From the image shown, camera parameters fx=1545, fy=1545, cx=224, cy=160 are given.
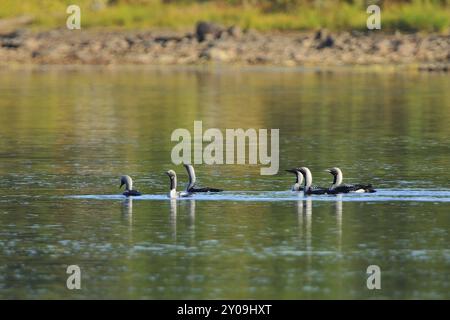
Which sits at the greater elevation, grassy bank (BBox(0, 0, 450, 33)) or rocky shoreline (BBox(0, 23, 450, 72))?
grassy bank (BBox(0, 0, 450, 33))

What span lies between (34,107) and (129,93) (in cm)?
694

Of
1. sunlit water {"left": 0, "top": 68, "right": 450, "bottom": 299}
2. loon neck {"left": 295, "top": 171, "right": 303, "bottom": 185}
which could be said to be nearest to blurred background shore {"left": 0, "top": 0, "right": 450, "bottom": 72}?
sunlit water {"left": 0, "top": 68, "right": 450, "bottom": 299}

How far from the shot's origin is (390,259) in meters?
17.4

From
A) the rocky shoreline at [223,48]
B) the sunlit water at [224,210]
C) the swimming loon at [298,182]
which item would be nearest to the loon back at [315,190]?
the sunlit water at [224,210]

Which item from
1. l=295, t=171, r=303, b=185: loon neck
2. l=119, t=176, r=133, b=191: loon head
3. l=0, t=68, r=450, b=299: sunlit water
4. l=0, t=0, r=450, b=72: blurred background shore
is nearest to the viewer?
l=0, t=68, r=450, b=299: sunlit water

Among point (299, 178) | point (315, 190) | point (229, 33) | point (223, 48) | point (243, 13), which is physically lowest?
point (315, 190)

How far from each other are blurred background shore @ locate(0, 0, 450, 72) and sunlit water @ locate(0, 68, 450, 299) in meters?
20.3

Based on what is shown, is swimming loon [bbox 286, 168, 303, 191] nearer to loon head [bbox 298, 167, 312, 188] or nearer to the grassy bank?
loon head [bbox 298, 167, 312, 188]

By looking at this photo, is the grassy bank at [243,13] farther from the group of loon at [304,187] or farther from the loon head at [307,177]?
the loon head at [307,177]

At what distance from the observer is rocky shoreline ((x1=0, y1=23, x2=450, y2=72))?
202 ft

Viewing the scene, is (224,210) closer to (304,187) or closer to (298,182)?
(304,187)

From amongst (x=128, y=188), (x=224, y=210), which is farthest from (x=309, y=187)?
(x=128, y=188)

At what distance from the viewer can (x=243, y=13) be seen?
68250mm

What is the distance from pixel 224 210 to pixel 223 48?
4258 cm
